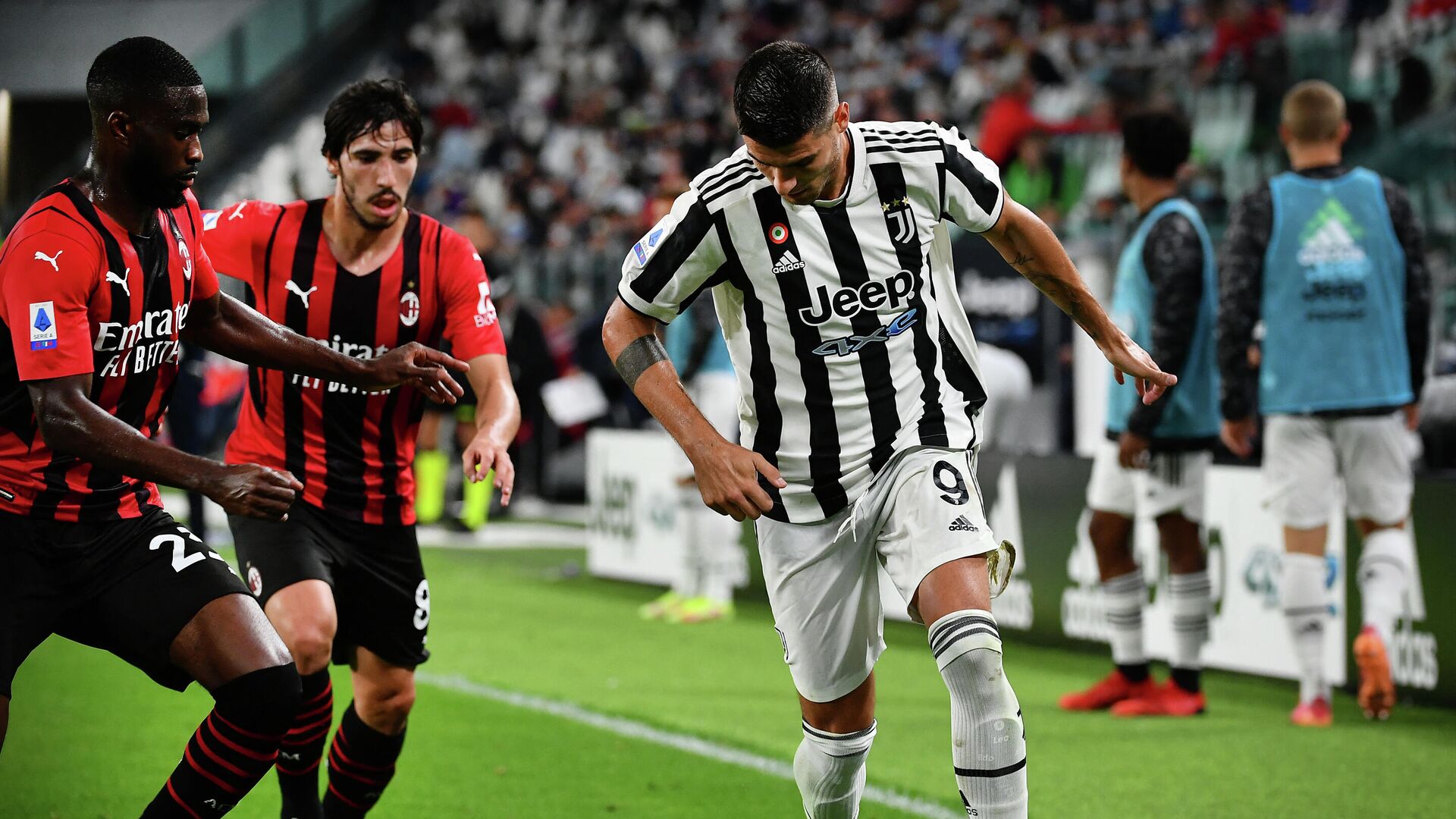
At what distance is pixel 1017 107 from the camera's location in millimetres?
15672

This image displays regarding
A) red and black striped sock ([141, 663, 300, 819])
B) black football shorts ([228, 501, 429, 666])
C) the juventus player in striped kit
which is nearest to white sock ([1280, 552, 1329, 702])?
the juventus player in striped kit

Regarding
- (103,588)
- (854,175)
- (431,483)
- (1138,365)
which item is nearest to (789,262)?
(854,175)

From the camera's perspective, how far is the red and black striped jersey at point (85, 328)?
3.47m

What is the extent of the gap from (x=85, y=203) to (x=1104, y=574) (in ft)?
15.7

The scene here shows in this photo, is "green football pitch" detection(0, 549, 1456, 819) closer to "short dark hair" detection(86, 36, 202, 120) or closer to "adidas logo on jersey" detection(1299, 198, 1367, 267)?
"adidas logo on jersey" detection(1299, 198, 1367, 267)

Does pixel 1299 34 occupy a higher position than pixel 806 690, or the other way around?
pixel 1299 34

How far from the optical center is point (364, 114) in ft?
15.3

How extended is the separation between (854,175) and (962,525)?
2.97ft

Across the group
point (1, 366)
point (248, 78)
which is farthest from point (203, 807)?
point (248, 78)

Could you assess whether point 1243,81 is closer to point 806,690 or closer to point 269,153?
point 806,690

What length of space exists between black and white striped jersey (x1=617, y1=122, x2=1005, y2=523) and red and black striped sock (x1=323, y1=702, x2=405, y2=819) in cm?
146

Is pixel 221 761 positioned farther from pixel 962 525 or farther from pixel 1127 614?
pixel 1127 614

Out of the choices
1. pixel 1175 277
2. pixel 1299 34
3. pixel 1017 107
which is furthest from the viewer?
pixel 1017 107

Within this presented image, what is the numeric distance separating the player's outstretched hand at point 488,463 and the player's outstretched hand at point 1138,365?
1537 mm
